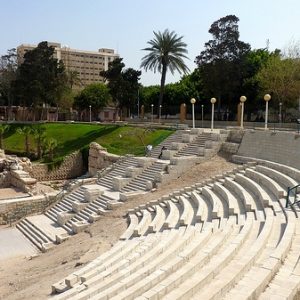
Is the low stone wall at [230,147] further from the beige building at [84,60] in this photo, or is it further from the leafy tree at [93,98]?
the beige building at [84,60]

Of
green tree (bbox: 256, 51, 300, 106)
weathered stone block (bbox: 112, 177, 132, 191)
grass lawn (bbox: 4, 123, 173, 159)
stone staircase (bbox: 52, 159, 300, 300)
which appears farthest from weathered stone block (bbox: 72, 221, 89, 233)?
green tree (bbox: 256, 51, 300, 106)

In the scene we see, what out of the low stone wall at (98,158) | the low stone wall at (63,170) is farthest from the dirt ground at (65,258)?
the low stone wall at (63,170)

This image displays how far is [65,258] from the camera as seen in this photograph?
49.2 ft

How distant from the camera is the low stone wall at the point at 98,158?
1257 inches

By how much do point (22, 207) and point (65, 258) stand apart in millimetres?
10774

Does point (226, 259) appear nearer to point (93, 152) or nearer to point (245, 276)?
point (245, 276)

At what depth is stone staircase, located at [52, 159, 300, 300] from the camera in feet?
26.2

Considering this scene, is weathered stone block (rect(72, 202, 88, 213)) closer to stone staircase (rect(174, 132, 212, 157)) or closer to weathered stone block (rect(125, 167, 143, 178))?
weathered stone block (rect(125, 167, 143, 178))

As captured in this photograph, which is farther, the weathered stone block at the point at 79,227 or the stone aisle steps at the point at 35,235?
the weathered stone block at the point at 79,227

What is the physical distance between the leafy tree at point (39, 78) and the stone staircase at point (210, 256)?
42076 mm

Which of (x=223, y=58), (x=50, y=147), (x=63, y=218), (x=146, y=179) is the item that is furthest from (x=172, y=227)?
(x=223, y=58)

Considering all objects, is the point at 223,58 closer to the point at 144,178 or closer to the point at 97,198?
the point at 144,178

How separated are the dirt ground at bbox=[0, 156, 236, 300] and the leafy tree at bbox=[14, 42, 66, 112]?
3732 centimetres

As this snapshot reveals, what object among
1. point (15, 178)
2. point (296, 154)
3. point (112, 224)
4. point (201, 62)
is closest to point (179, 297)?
point (112, 224)
